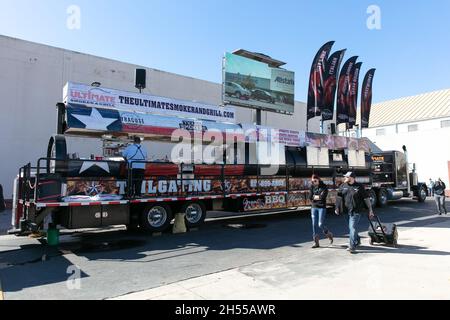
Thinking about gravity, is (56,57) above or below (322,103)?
above

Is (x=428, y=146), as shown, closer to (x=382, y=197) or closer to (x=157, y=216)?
(x=382, y=197)

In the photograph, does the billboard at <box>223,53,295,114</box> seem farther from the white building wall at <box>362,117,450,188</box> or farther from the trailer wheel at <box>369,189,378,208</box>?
the white building wall at <box>362,117,450,188</box>

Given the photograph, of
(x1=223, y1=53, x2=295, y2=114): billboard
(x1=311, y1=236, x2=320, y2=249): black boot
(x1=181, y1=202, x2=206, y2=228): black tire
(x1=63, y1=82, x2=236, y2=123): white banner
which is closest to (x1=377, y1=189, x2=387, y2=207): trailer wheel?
(x1=223, y1=53, x2=295, y2=114): billboard

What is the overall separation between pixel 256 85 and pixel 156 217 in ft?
42.7

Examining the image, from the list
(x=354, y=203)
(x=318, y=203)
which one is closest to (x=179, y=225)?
(x=318, y=203)

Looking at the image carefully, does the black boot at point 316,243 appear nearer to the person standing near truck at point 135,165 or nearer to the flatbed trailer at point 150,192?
the flatbed trailer at point 150,192

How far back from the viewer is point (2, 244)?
9797mm

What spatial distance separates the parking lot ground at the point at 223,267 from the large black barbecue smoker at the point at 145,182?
771 mm

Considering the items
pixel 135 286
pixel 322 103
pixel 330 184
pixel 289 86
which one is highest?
pixel 289 86

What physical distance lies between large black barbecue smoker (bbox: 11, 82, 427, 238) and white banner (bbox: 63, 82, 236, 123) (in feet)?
0.51

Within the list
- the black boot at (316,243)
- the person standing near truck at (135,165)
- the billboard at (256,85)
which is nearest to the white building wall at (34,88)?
the billboard at (256,85)

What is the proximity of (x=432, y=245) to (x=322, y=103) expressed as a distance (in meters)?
13.4

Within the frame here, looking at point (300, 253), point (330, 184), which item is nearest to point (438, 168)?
point (330, 184)
